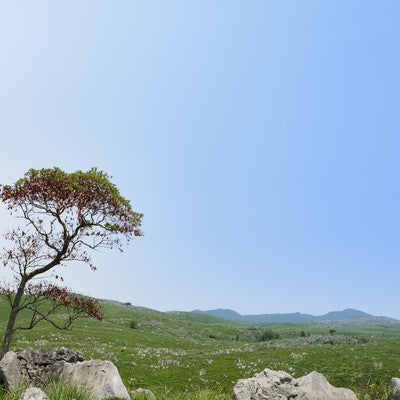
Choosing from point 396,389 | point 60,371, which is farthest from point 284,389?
point 60,371

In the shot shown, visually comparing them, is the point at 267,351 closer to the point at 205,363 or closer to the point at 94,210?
the point at 205,363

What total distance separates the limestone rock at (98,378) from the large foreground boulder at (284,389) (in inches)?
233

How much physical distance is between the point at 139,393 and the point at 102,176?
12442 millimetres

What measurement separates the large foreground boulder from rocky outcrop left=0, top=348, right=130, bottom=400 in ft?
20.2

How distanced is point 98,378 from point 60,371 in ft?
10.3

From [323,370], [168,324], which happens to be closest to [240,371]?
[323,370]

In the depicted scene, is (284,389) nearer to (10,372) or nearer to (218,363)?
(10,372)

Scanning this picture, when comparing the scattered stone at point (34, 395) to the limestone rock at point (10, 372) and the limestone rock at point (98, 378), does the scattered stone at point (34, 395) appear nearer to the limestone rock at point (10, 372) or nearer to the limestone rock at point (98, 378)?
the limestone rock at point (98, 378)

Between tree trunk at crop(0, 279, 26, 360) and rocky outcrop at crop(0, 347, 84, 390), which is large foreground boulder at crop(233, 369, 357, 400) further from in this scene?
tree trunk at crop(0, 279, 26, 360)

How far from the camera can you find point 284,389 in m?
23.0

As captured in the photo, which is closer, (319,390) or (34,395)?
(34,395)

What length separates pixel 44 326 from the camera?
64500 millimetres

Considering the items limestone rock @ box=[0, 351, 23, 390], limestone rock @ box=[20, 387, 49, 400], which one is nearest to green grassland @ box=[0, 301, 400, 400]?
limestone rock @ box=[20, 387, 49, 400]

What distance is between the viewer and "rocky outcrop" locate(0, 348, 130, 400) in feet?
65.4
